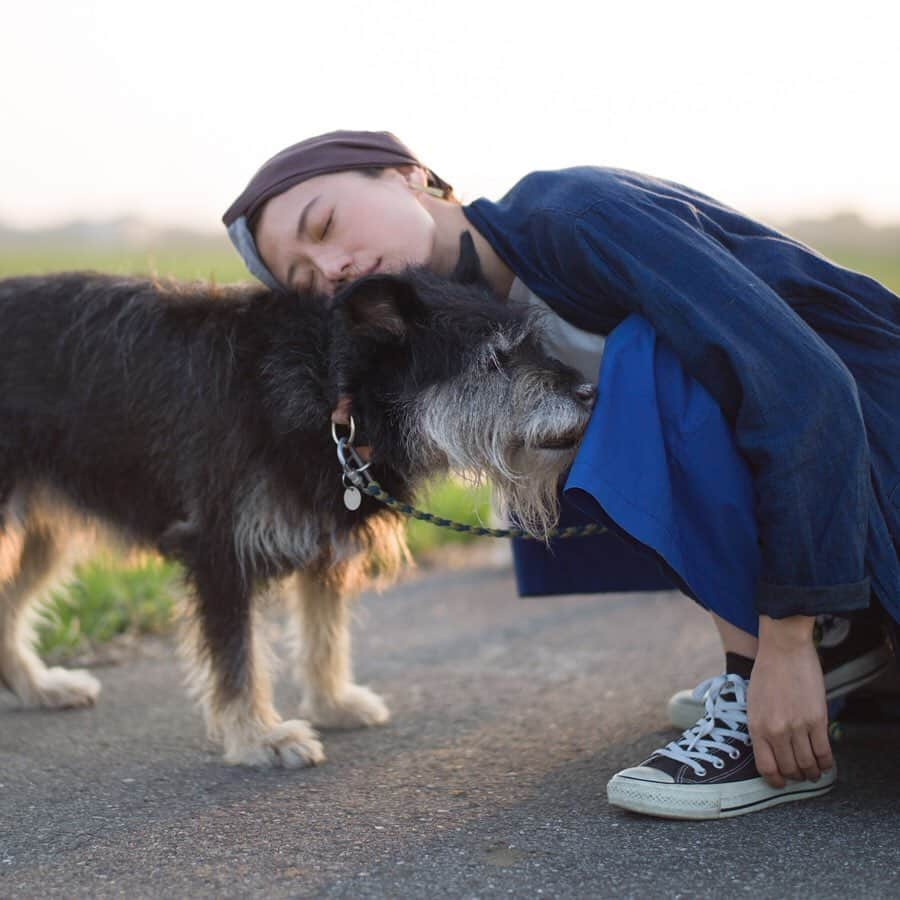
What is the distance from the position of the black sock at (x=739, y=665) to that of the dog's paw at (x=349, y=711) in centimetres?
139

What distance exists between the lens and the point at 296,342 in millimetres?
3443

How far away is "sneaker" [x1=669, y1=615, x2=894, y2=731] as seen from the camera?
3531 mm

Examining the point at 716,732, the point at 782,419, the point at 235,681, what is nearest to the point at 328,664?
the point at 235,681

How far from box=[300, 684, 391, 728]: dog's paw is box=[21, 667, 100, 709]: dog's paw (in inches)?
33.5

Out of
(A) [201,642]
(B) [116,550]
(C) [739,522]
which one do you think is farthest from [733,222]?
(B) [116,550]

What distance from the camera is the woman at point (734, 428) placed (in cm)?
266

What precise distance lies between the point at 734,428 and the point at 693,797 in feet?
3.09

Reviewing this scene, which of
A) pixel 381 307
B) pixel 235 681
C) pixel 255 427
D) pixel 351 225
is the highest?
pixel 351 225

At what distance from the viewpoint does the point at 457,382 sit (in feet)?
10.6

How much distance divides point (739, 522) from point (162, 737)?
212 centimetres

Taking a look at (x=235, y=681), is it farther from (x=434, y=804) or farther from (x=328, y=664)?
(x=434, y=804)

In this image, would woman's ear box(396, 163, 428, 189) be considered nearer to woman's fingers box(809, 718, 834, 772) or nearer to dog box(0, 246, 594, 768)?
dog box(0, 246, 594, 768)

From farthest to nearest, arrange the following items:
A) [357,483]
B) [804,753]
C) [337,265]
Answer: [337,265]
[357,483]
[804,753]

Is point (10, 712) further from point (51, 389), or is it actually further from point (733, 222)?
point (733, 222)
